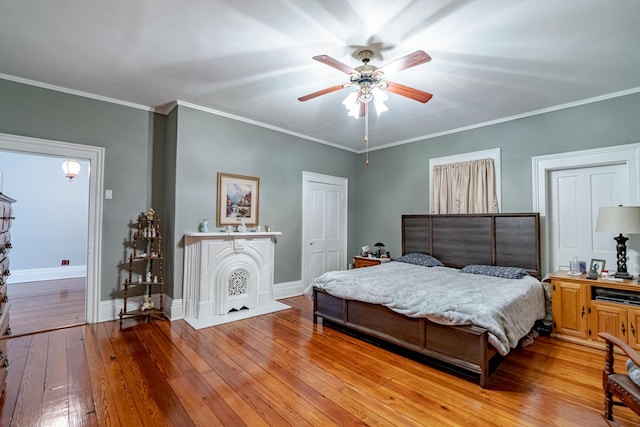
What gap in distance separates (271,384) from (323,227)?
3545 millimetres

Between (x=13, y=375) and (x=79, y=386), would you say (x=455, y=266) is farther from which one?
(x=13, y=375)

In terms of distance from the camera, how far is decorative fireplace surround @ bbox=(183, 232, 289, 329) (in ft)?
12.9

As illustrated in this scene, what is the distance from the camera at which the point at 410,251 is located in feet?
16.9

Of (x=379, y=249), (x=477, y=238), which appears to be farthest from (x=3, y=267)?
(x=477, y=238)

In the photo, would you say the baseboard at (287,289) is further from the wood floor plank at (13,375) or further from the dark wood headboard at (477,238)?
the wood floor plank at (13,375)

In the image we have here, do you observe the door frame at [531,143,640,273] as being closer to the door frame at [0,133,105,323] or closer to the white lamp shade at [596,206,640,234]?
the white lamp shade at [596,206,640,234]

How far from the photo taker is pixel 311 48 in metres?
2.64

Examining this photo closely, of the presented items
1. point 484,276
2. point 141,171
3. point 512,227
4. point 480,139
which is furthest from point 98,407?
point 480,139

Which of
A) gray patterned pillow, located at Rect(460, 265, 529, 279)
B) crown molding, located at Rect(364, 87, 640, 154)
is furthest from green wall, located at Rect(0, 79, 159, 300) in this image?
gray patterned pillow, located at Rect(460, 265, 529, 279)

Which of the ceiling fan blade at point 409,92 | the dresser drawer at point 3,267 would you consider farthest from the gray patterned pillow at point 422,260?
the dresser drawer at point 3,267

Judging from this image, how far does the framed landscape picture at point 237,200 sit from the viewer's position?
169 inches

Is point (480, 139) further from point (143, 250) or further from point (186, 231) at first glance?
point (143, 250)

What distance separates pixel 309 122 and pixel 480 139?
266cm

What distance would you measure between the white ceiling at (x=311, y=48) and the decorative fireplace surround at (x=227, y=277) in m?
1.89
